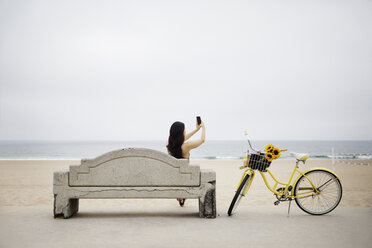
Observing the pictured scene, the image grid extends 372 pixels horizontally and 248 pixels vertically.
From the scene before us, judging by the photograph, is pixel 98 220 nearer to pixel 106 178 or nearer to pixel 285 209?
pixel 106 178

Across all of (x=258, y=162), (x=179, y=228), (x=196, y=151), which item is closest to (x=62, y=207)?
(x=179, y=228)

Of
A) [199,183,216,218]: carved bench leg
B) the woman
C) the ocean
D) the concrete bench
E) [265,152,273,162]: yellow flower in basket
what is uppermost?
the woman

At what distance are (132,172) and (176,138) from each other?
42.4 inches

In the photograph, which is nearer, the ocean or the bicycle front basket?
the bicycle front basket

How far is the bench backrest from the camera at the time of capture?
217 inches

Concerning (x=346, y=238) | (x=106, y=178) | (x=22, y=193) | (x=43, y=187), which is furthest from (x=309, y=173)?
(x=43, y=187)

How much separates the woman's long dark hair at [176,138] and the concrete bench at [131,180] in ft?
2.22

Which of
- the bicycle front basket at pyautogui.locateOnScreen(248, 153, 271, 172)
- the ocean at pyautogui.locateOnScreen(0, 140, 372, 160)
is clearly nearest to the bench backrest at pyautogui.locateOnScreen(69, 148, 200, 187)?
the bicycle front basket at pyautogui.locateOnScreen(248, 153, 271, 172)

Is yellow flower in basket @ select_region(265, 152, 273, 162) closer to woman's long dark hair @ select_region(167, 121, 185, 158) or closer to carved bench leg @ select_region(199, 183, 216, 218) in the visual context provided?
carved bench leg @ select_region(199, 183, 216, 218)

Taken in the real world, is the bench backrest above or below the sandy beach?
above

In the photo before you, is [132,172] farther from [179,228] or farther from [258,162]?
[258,162]

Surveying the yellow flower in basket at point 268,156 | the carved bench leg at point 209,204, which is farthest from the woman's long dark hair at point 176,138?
the yellow flower in basket at point 268,156

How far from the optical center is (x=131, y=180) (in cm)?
553

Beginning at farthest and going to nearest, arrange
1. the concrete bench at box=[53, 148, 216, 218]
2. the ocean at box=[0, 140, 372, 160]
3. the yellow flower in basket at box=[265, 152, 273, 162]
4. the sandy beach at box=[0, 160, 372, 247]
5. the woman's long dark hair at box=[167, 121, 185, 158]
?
the ocean at box=[0, 140, 372, 160] → the woman's long dark hair at box=[167, 121, 185, 158] → the yellow flower in basket at box=[265, 152, 273, 162] → the concrete bench at box=[53, 148, 216, 218] → the sandy beach at box=[0, 160, 372, 247]
